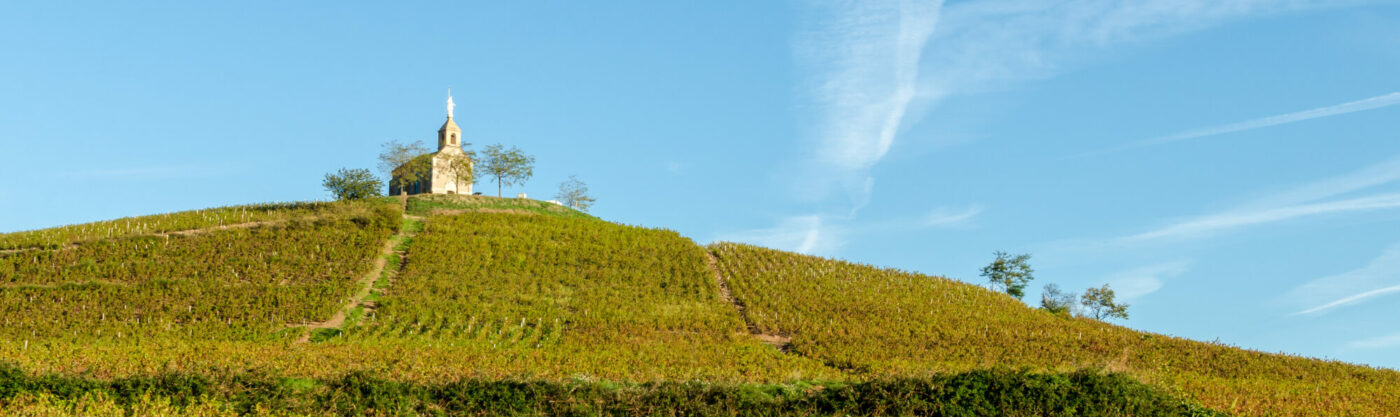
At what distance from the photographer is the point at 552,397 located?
1560 centimetres

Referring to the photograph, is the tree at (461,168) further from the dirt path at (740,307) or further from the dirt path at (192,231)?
the dirt path at (740,307)

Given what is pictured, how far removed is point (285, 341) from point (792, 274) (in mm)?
24224

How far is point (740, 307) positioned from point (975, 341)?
986 cm

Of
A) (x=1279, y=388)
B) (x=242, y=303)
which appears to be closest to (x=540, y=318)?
(x=242, y=303)

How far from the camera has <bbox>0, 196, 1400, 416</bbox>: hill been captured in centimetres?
1575

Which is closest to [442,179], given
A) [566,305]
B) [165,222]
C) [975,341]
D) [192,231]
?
[165,222]

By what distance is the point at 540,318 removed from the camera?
34531 mm

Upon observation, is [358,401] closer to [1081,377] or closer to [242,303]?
[1081,377]

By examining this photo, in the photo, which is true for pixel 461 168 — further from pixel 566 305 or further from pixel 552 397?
pixel 552 397

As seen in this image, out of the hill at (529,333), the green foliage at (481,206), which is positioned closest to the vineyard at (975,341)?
the hill at (529,333)

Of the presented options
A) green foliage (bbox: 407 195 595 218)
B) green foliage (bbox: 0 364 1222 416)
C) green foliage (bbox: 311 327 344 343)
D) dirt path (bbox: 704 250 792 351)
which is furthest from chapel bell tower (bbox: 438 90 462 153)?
green foliage (bbox: 0 364 1222 416)

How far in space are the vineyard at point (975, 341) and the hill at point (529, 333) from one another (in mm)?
180

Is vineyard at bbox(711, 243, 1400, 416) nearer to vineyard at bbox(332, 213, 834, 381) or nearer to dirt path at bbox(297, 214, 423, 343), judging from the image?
vineyard at bbox(332, 213, 834, 381)

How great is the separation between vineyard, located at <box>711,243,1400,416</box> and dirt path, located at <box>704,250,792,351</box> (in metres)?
0.29
